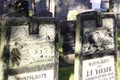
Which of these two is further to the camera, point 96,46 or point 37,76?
point 96,46

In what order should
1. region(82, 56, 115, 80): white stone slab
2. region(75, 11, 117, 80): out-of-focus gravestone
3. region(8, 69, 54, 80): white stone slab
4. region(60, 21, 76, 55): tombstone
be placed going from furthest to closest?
1. region(60, 21, 76, 55): tombstone
2. region(82, 56, 115, 80): white stone slab
3. region(75, 11, 117, 80): out-of-focus gravestone
4. region(8, 69, 54, 80): white stone slab

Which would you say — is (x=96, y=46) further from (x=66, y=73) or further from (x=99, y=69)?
(x=66, y=73)

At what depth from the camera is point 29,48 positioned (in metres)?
5.23

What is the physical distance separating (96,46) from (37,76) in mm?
1325

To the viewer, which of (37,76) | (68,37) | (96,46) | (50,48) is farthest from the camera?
(68,37)

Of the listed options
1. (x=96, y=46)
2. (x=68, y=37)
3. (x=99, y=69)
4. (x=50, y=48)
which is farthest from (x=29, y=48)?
(x=68, y=37)

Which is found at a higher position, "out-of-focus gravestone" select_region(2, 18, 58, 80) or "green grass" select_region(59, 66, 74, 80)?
"out-of-focus gravestone" select_region(2, 18, 58, 80)

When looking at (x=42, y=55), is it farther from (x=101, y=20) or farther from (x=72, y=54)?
(x=72, y=54)

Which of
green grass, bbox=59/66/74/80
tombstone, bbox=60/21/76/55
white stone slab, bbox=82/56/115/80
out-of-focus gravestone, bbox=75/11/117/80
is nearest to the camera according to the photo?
out-of-focus gravestone, bbox=75/11/117/80

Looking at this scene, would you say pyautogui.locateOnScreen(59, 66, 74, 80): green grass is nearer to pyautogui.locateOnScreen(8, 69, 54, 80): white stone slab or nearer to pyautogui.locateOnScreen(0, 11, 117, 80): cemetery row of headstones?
pyautogui.locateOnScreen(0, 11, 117, 80): cemetery row of headstones

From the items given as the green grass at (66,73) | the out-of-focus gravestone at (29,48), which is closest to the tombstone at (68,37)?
the green grass at (66,73)

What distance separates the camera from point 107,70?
20.6ft

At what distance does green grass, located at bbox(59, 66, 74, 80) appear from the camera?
7.21 metres

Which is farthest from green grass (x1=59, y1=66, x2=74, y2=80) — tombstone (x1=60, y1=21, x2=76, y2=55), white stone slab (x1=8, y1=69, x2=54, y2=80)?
white stone slab (x1=8, y1=69, x2=54, y2=80)
